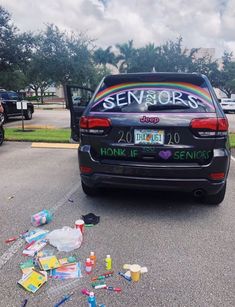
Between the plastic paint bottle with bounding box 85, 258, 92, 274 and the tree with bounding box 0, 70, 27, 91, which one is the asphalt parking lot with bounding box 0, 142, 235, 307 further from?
the tree with bounding box 0, 70, 27, 91

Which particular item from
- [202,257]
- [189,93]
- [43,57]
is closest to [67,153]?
[189,93]

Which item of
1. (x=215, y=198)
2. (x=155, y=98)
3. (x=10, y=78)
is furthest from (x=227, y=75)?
(x=155, y=98)

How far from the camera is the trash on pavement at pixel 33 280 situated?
242 centimetres

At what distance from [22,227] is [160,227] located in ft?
5.36

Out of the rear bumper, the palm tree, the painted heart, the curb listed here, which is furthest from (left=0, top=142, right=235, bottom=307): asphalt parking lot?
the palm tree

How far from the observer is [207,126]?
3.40 m

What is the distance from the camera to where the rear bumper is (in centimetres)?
347

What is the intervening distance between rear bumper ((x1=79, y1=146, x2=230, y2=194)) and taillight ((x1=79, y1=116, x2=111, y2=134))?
25cm

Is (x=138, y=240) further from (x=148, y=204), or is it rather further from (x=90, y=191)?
(x=90, y=191)

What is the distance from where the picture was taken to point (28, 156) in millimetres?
7473

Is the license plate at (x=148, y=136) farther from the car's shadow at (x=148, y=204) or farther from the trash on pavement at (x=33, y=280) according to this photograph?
the trash on pavement at (x=33, y=280)

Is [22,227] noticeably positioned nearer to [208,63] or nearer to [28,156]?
[28,156]

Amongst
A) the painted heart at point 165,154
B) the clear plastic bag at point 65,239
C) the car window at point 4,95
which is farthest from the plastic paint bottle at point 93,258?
the car window at point 4,95

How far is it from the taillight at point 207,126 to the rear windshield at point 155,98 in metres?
0.14
